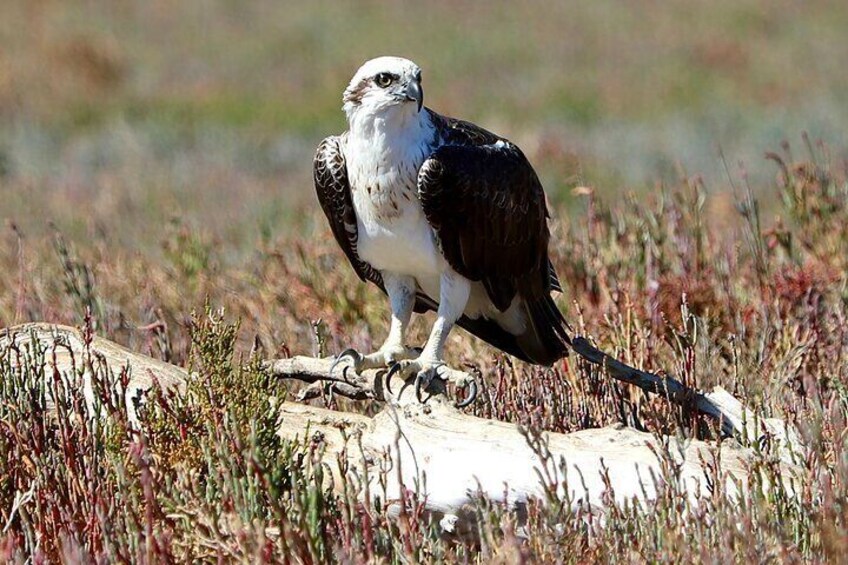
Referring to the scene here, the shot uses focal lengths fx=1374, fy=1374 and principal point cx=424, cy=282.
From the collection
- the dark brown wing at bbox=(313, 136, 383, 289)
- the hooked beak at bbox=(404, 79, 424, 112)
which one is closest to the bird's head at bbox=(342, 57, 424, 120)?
the hooked beak at bbox=(404, 79, 424, 112)

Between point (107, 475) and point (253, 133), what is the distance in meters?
14.3

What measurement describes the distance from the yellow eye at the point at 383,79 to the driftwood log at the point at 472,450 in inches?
44.1

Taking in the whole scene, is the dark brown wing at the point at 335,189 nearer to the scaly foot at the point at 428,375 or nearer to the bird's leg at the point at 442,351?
the bird's leg at the point at 442,351

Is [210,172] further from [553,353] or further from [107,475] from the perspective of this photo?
[107,475]

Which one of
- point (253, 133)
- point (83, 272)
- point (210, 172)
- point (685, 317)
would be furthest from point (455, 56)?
point (685, 317)

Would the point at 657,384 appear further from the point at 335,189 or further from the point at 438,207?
the point at 335,189

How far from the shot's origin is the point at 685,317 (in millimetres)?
4922

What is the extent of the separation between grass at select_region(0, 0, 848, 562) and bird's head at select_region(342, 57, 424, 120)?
1045 mm

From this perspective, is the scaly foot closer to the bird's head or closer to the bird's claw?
the bird's claw

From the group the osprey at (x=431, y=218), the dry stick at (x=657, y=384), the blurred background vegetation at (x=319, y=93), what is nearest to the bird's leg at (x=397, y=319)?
the osprey at (x=431, y=218)

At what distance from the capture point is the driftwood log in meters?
4.04

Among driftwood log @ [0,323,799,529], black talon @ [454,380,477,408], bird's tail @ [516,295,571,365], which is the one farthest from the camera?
bird's tail @ [516,295,571,365]

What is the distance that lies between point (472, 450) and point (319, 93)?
1736 cm

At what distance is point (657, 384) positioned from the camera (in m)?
4.87
